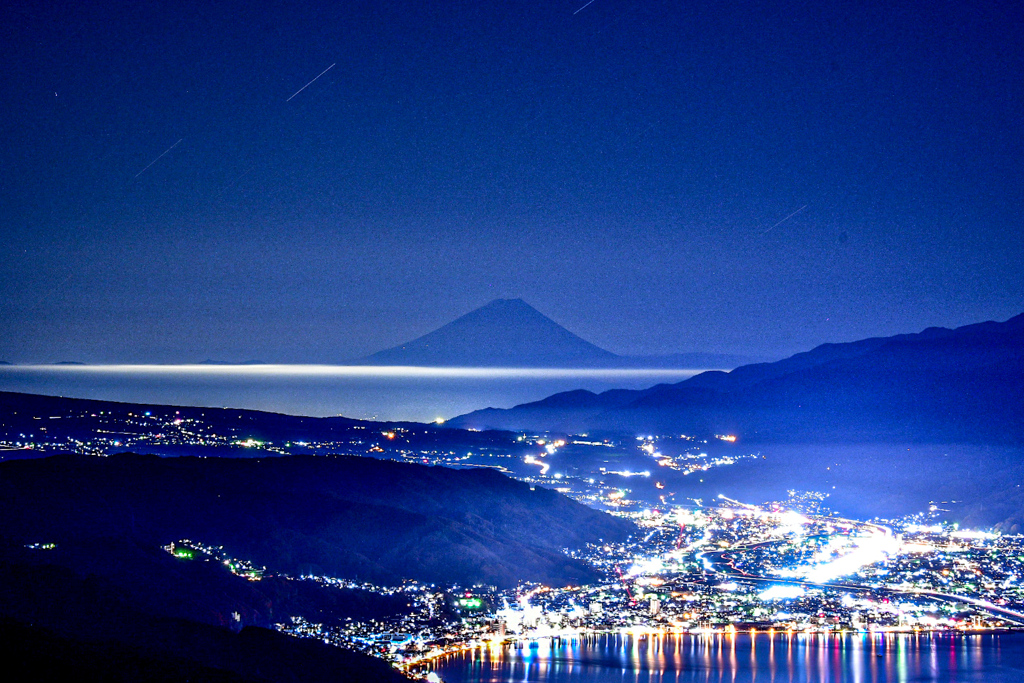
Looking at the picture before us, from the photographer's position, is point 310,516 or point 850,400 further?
point 850,400

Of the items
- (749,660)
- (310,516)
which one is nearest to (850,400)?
(310,516)

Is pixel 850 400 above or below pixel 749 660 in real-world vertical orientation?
above

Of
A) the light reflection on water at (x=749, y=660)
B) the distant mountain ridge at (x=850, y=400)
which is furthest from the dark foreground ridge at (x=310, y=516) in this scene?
the distant mountain ridge at (x=850, y=400)

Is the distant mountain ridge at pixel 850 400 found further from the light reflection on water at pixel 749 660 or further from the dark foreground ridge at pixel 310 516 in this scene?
the light reflection on water at pixel 749 660

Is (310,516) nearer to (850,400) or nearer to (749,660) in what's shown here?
(749,660)

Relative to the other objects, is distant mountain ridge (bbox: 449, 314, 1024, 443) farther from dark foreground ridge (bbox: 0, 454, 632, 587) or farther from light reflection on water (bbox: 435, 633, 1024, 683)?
light reflection on water (bbox: 435, 633, 1024, 683)

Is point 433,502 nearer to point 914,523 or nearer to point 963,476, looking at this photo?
point 914,523

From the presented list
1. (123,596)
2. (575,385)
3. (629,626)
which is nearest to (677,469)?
(629,626)
